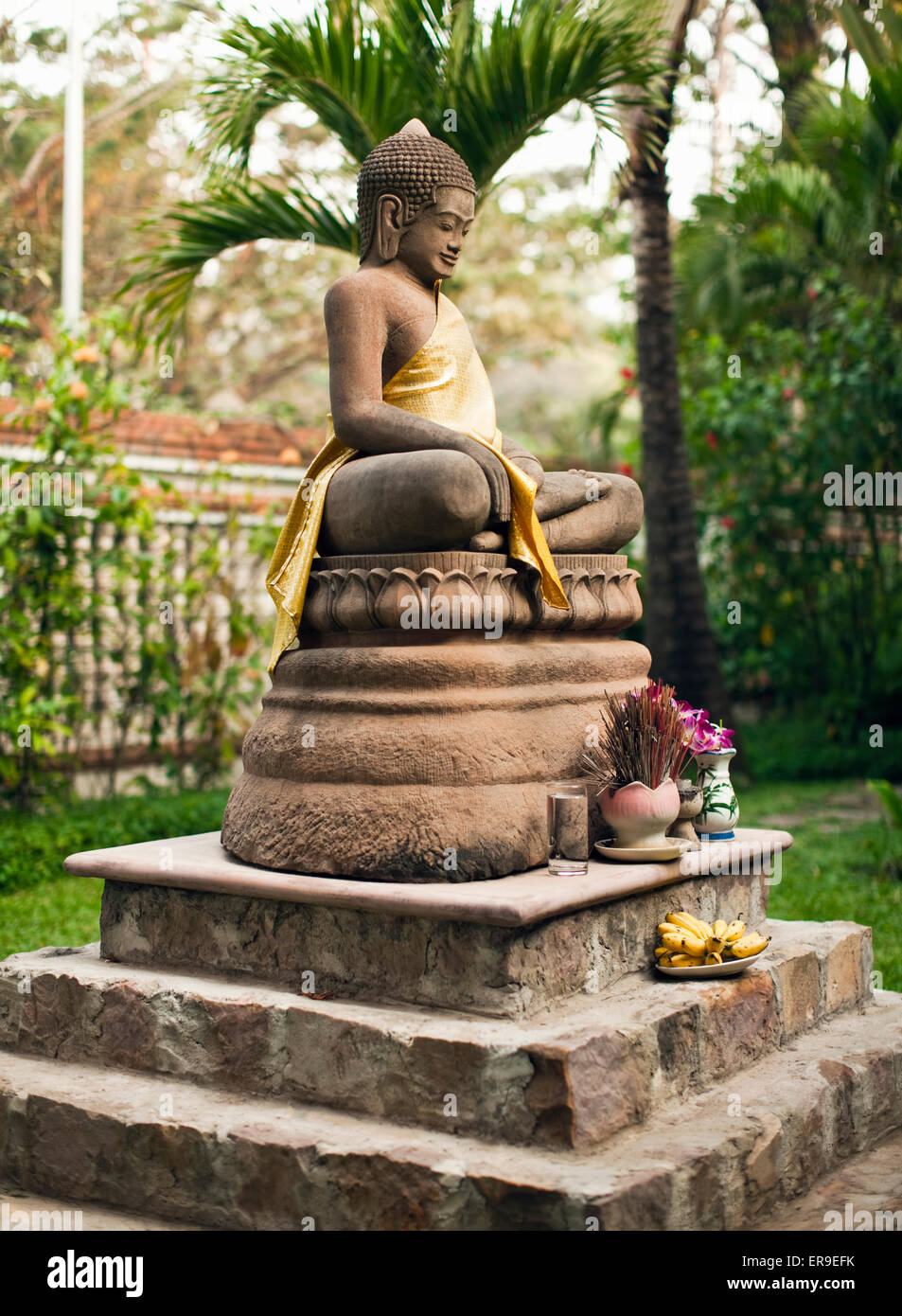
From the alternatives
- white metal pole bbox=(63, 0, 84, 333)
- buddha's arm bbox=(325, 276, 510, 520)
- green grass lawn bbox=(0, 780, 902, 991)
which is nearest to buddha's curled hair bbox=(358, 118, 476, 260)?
buddha's arm bbox=(325, 276, 510, 520)

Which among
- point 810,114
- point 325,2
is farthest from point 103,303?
point 325,2

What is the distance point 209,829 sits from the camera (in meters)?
7.04

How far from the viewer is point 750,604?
1102 centimetres

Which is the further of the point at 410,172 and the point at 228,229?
the point at 228,229

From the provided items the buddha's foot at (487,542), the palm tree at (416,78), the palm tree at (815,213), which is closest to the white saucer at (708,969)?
the buddha's foot at (487,542)

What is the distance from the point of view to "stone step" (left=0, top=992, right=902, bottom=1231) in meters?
2.80

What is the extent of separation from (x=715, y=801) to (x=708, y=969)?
2.17 feet

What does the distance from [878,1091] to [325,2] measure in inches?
192

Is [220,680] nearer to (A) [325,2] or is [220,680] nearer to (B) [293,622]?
(A) [325,2]

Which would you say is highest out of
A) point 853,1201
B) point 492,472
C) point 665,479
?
point 665,479

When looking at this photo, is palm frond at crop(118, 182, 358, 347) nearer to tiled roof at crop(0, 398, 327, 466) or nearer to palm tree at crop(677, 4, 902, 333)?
tiled roof at crop(0, 398, 327, 466)

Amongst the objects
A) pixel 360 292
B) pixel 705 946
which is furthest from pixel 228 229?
pixel 705 946

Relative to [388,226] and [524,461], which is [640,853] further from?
[388,226]

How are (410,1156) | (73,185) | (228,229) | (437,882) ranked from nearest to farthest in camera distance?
(410,1156), (437,882), (228,229), (73,185)
